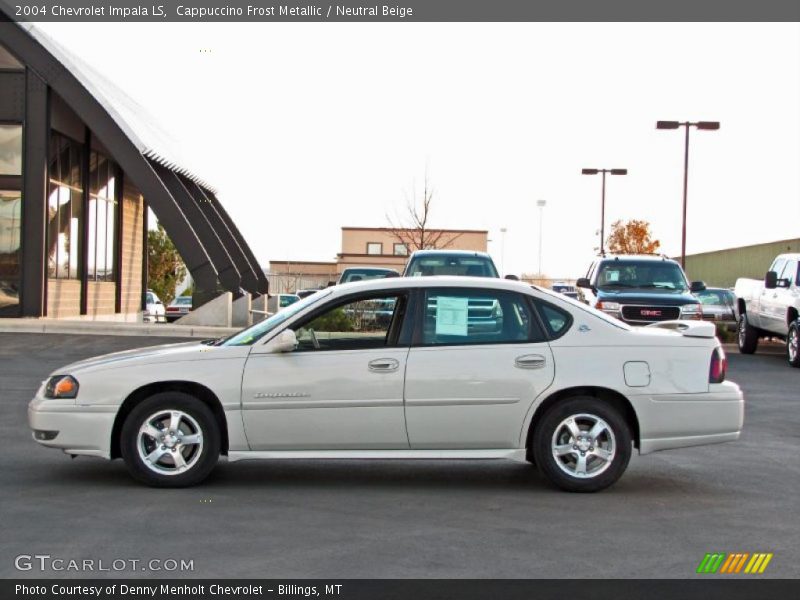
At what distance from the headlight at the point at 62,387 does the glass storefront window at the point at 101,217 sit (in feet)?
80.7

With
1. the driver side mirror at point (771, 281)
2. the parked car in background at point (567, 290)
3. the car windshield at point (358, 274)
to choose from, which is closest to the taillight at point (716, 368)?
the driver side mirror at point (771, 281)

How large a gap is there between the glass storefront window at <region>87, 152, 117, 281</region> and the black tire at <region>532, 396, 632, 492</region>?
25865mm

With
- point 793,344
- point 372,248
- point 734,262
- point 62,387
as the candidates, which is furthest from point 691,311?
point 372,248

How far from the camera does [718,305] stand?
34.8 meters

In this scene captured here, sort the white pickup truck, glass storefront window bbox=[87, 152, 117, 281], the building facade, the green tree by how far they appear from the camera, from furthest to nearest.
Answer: the green tree, the building facade, glass storefront window bbox=[87, 152, 117, 281], the white pickup truck

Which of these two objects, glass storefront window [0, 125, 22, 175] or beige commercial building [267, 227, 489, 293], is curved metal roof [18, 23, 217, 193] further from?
beige commercial building [267, 227, 489, 293]

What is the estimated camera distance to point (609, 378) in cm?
845

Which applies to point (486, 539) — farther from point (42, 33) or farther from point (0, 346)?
point (42, 33)

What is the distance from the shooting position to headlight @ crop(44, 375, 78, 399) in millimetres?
8406

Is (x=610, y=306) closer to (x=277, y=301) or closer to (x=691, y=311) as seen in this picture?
(x=691, y=311)

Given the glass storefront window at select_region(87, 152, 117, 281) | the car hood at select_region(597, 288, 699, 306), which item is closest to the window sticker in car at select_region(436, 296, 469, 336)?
the car hood at select_region(597, 288, 699, 306)

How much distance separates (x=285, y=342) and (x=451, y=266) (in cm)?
1252
